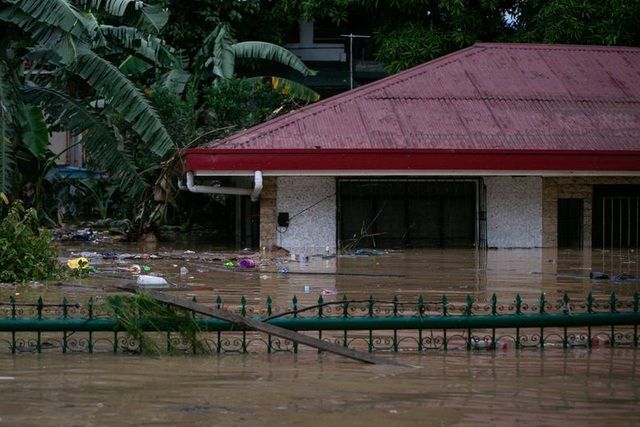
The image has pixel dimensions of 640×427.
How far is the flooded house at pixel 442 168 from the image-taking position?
2167cm

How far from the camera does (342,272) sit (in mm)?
16531

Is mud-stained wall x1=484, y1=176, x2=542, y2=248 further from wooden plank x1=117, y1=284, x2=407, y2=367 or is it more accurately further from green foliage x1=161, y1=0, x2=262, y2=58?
wooden plank x1=117, y1=284, x2=407, y2=367

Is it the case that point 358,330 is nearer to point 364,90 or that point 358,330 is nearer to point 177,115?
point 364,90

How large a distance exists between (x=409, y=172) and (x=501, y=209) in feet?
8.69

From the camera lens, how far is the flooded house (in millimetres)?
21672

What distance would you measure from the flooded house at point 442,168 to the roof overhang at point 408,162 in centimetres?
2

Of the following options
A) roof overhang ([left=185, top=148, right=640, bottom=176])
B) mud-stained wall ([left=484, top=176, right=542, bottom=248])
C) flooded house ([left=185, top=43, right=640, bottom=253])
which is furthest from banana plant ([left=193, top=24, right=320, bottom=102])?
mud-stained wall ([left=484, top=176, right=542, bottom=248])

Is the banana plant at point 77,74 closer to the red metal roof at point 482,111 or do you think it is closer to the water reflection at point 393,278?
the red metal roof at point 482,111

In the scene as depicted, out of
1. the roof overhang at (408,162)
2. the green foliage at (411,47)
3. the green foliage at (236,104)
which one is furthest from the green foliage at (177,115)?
→ the green foliage at (411,47)

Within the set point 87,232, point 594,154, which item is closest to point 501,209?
point 594,154

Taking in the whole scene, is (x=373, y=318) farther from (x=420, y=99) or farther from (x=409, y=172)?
(x=420, y=99)

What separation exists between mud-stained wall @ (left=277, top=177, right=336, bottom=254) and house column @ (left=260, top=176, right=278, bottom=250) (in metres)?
0.12

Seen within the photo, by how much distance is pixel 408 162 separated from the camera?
21656 mm

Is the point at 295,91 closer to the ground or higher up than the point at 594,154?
higher up
